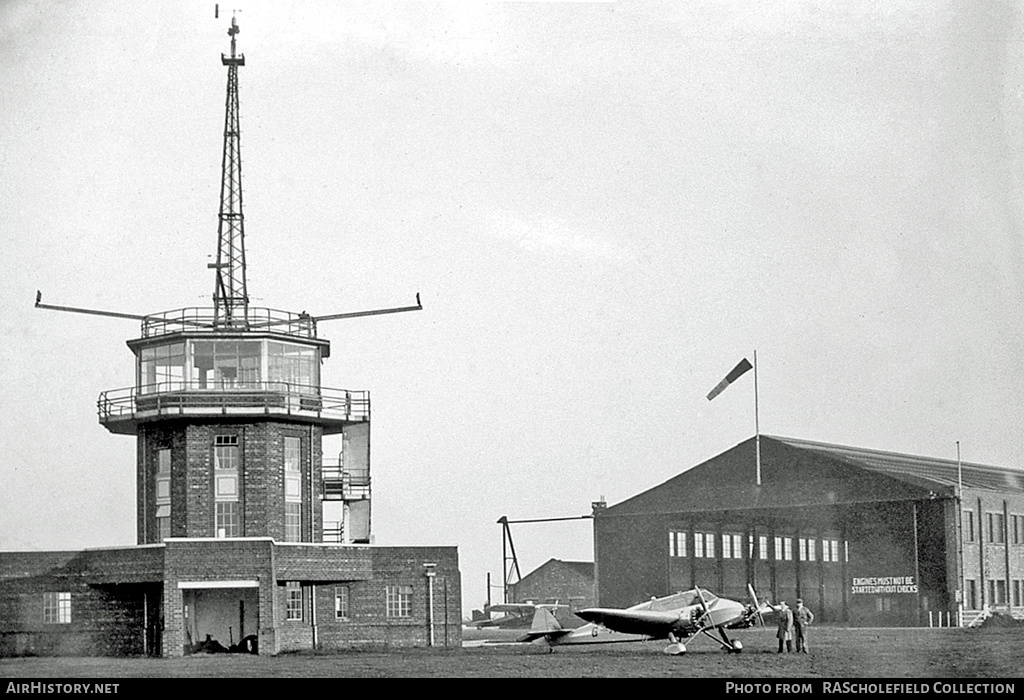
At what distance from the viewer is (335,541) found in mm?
26188

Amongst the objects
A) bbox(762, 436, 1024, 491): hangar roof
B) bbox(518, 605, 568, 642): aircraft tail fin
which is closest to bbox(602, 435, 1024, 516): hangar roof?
bbox(762, 436, 1024, 491): hangar roof

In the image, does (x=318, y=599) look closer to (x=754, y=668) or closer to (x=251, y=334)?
(x=251, y=334)

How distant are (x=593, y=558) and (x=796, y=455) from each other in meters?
Result: 2.79

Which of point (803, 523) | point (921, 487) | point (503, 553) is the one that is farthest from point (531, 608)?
point (921, 487)

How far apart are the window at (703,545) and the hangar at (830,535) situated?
0.02 m

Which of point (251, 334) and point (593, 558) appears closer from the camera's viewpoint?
point (593, 558)

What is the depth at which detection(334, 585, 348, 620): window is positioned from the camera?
24.6m

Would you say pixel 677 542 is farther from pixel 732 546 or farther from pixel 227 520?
pixel 227 520

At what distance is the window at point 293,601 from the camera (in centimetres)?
2405

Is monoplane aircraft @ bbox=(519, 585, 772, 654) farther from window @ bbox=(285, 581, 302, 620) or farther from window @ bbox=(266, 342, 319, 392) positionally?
window @ bbox=(266, 342, 319, 392)

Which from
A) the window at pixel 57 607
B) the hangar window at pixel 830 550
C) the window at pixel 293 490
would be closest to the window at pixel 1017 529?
the hangar window at pixel 830 550

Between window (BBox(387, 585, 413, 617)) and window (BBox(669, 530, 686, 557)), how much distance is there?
5479mm
